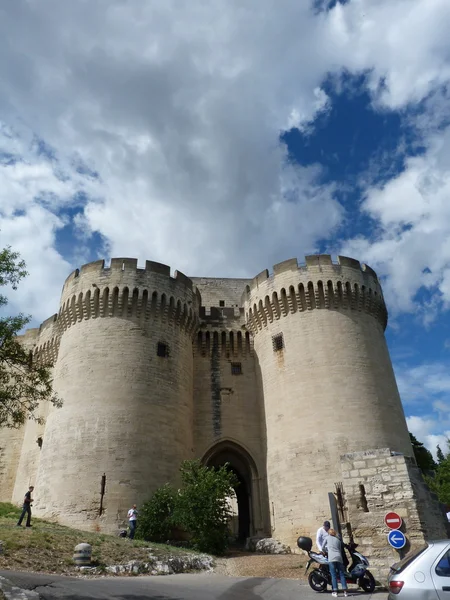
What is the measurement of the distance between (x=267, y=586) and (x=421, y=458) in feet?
100

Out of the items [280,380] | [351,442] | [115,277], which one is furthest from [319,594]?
[115,277]

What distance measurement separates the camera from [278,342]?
19.8 m

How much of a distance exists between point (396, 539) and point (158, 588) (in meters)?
4.06

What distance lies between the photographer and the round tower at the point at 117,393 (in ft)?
51.2

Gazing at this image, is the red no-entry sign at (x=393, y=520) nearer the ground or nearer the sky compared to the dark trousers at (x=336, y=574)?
nearer the sky

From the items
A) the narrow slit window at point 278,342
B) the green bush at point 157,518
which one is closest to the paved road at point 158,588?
the green bush at point 157,518

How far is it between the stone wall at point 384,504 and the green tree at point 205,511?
6324mm

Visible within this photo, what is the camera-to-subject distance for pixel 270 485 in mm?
17781

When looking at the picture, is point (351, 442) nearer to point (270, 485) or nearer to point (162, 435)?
point (270, 485)

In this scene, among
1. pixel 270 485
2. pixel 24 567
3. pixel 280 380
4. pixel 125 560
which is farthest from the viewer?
pixel 280 380

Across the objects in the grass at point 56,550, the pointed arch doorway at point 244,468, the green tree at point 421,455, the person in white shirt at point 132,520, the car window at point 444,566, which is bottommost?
the car window at point 444,566

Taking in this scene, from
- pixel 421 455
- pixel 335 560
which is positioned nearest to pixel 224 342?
→ pixel 335 560

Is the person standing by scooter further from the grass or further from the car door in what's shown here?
the grass

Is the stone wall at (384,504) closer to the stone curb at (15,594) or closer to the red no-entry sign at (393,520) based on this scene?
the red no-entry sign at (393,520)
